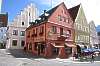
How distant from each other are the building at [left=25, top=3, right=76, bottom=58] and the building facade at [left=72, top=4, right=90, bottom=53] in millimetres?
4129

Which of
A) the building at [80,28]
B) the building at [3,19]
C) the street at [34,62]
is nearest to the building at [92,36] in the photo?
the building at [80,28]

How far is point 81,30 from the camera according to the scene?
163 feet

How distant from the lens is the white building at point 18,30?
5300 centimetres

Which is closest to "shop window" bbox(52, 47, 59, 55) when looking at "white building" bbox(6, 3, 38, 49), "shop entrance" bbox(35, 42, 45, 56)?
"shop entrance" bbox(35, 42, 45, 56)

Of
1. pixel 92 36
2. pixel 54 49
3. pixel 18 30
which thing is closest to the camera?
pixel 54 49

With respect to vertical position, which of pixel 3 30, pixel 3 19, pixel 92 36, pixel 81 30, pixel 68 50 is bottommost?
pixel 68 50

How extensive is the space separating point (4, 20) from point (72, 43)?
42.5 m

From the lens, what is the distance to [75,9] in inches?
2012

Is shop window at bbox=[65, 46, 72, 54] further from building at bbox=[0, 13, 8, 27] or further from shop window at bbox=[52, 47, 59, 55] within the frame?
building at bbox=[0, 13, 8, 27]

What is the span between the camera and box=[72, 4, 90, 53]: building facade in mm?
46681

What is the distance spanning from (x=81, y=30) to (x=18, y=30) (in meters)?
17.2

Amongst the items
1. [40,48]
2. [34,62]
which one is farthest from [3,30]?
[34,62]

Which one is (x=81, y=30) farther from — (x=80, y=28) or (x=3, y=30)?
(x=3, y=30)

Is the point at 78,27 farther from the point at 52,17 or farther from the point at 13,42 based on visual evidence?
the point at 13,42
